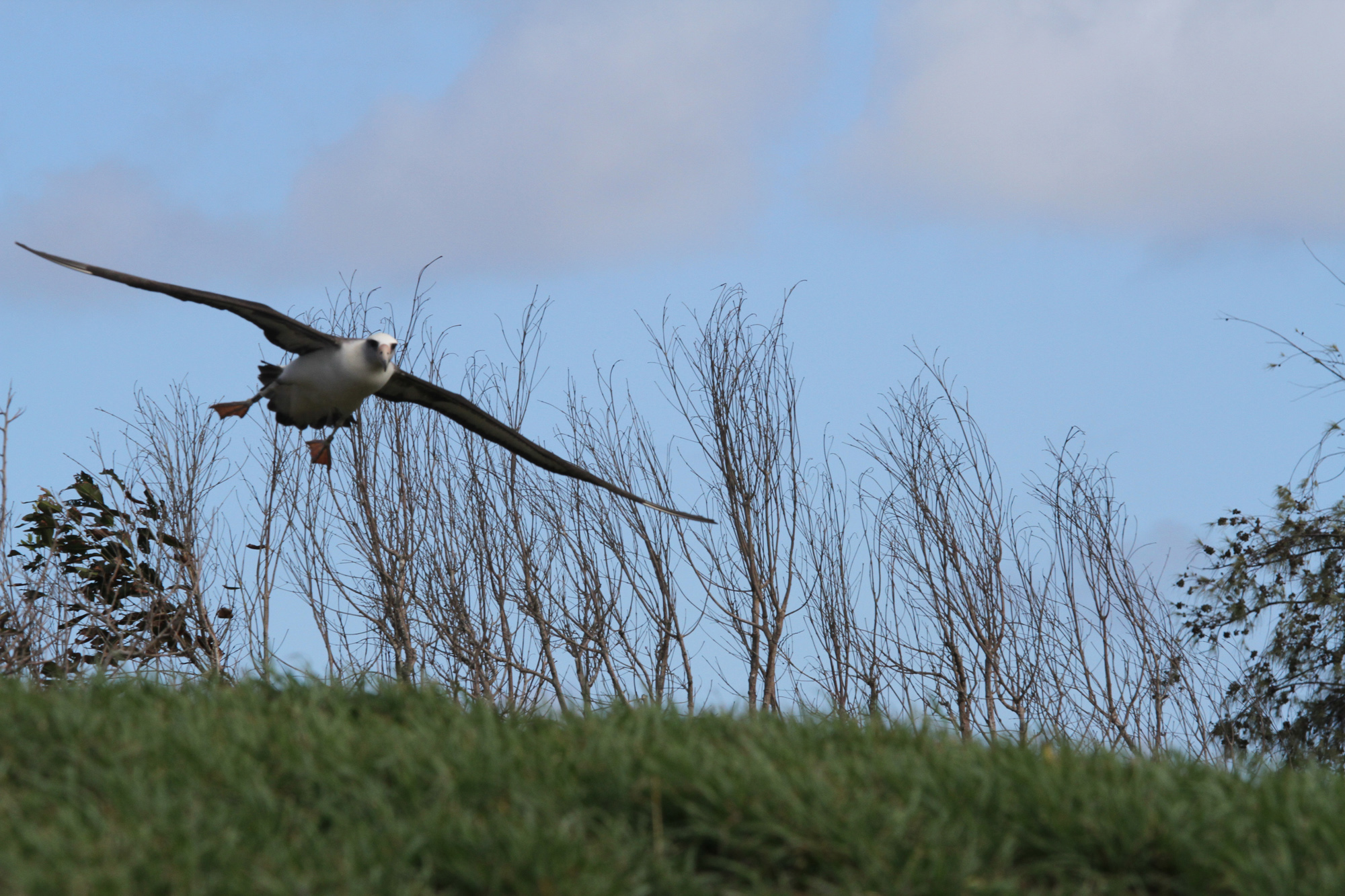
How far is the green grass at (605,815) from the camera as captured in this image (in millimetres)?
3844

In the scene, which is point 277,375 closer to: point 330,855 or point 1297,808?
point 330,855

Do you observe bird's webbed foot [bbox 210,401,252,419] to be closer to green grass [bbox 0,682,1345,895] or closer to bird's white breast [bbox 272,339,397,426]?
bird's white breast [bbox 272,339,397,426]

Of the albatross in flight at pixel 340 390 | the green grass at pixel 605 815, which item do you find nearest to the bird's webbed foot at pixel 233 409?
the albatross in flight at pixel 340 390

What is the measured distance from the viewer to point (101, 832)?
4.02m

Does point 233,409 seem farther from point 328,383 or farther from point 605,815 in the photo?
point 605,815

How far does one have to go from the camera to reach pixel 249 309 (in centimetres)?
750

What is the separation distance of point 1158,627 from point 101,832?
1191cm

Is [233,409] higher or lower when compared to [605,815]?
higher

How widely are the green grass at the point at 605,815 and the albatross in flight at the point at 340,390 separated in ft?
11.0

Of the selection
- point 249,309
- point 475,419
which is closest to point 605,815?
point 249,309

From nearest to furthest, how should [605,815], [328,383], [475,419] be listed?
1. [605,815]
2. [328,383]
3. [475,419]

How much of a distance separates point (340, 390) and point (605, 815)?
4.97m

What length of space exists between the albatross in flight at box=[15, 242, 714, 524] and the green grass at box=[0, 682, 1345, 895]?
334 cm

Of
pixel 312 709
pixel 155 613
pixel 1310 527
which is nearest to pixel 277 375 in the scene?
pixel 312 709
